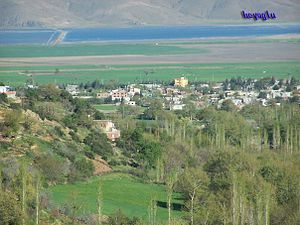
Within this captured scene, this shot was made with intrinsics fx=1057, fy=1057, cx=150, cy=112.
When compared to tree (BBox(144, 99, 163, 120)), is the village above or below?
below

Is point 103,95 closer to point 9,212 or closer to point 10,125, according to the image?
point 10,125

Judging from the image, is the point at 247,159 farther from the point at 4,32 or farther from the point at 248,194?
the point at 4,32

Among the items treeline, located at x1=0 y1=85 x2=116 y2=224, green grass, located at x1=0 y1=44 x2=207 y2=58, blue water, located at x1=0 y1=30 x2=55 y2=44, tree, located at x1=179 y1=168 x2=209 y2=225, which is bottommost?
green grass, located at x1=0 y1=44 x2=207 y2=58

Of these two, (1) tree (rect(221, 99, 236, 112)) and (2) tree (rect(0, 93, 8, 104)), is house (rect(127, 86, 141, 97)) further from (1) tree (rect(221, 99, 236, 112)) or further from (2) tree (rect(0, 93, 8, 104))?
(2) tree (rect(0, 93, 8, 104))

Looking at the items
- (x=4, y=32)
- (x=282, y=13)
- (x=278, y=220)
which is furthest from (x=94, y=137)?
(x=282, y=13)

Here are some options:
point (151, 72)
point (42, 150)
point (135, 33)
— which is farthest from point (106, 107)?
point (135, 33)

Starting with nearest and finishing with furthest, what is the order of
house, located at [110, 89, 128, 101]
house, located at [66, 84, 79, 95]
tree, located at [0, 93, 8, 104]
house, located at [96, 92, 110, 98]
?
1. tree, located at [0, 93, 8, 104]
2. house, located at [110, 89, 128, 101]
3. house, located at [96, 92, 110, 98]
4. house, located at [66, 84, 79, 95]

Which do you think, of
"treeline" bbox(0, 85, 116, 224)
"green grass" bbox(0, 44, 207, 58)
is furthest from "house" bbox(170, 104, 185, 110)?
"green grass" bbox(0, 44, 207, 58)
